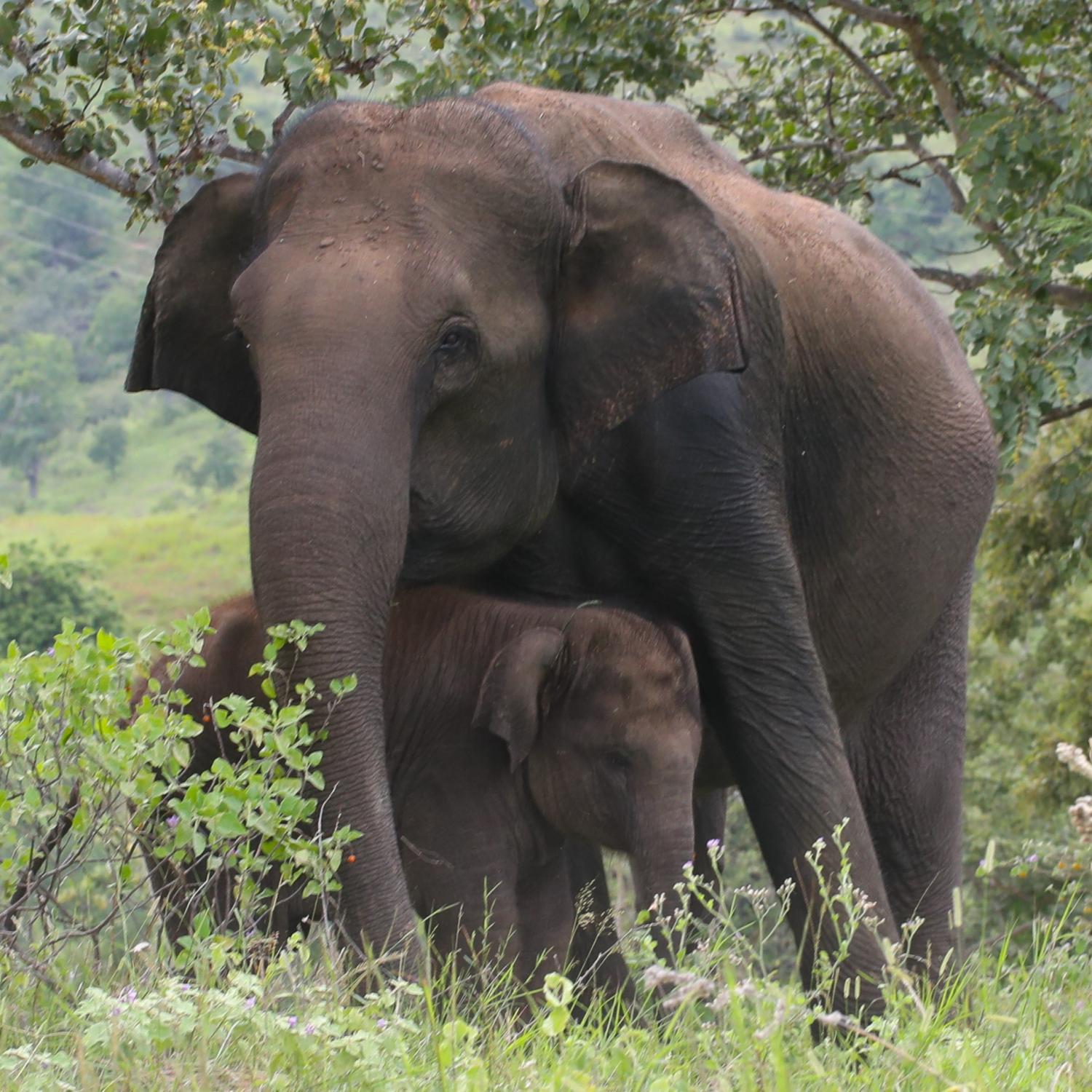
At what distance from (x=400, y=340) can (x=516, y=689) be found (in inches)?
53.4

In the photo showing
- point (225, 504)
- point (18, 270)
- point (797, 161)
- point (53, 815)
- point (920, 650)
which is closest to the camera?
point (53, 815)

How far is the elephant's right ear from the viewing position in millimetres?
5234

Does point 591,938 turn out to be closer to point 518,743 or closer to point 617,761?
point 617,761

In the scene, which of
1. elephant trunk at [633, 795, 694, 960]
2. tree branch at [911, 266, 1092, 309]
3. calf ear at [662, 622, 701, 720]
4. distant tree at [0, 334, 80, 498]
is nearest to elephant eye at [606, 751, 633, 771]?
elephant trunk at [633, 795, 694, 960]

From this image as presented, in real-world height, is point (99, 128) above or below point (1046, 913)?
above

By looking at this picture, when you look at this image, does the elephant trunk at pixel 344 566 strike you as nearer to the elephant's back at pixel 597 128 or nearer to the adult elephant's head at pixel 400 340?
the adult elephant's head at pixel 400 340

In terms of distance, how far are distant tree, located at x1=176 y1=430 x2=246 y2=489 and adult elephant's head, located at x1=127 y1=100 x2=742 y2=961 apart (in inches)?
2800

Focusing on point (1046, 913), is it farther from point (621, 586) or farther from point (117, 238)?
point (117, 238)

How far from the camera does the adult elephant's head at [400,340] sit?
4.27m

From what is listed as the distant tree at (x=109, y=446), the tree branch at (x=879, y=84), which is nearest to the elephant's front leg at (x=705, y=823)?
the tree branch at (x=879, y=84)

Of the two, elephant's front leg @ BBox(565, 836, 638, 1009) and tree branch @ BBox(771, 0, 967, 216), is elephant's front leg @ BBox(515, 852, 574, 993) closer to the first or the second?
elephant's front leg @ BBox(565, 836, 638, 1009)

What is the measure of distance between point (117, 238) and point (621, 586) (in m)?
84.7

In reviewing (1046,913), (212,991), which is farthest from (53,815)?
(1046,913)

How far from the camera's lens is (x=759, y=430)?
5.42 metres
